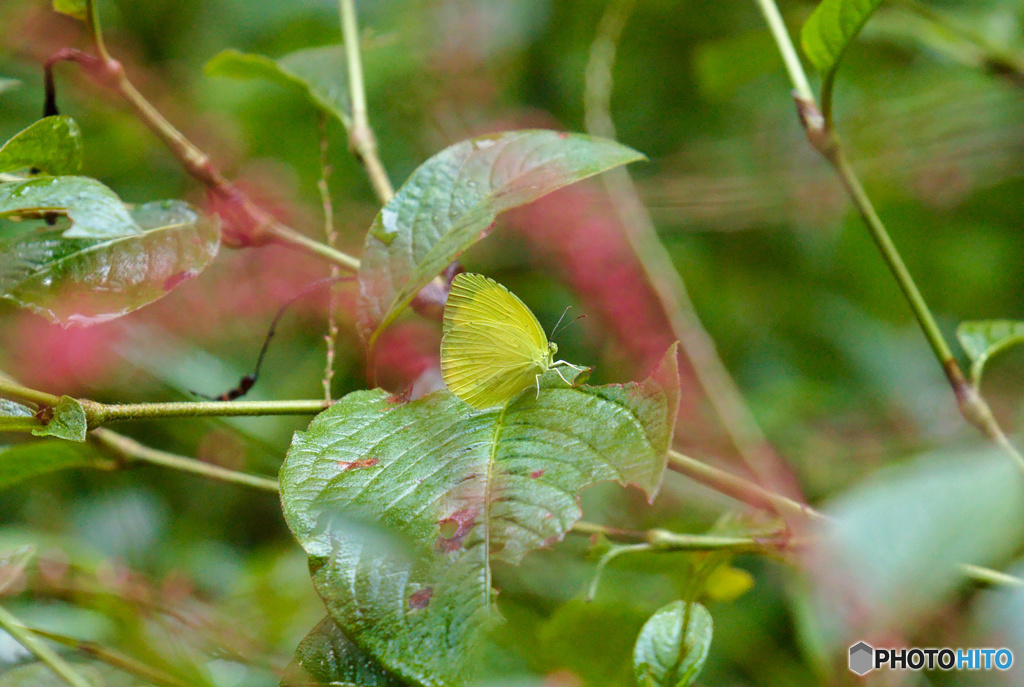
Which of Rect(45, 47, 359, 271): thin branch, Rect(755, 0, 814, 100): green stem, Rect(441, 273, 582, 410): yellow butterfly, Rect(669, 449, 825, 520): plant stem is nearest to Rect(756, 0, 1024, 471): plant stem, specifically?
Rect(755, 0, 814, 100): green stem

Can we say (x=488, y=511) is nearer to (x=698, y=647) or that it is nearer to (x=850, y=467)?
(x=698, y=647)

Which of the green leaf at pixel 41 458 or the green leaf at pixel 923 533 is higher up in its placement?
the green leaf at pixel 923 533

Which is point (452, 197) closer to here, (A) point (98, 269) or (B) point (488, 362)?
A: (B) point (488, 362)

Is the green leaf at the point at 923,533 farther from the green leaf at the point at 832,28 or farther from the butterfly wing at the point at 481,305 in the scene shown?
the green leaf at the point at 832,28

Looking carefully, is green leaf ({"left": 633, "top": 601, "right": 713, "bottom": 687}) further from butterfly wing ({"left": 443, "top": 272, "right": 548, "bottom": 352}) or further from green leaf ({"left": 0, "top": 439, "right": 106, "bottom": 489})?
green leaf ({"left": 0, "top": 439, "right": 106, "bottom": 489})

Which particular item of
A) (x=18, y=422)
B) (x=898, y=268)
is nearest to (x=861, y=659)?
(x=898, y=268)

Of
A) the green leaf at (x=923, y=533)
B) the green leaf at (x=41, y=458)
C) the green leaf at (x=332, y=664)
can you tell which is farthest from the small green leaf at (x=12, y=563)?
the green leaf at (x=923, y=533)

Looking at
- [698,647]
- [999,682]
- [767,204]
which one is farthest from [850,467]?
[698,647]
